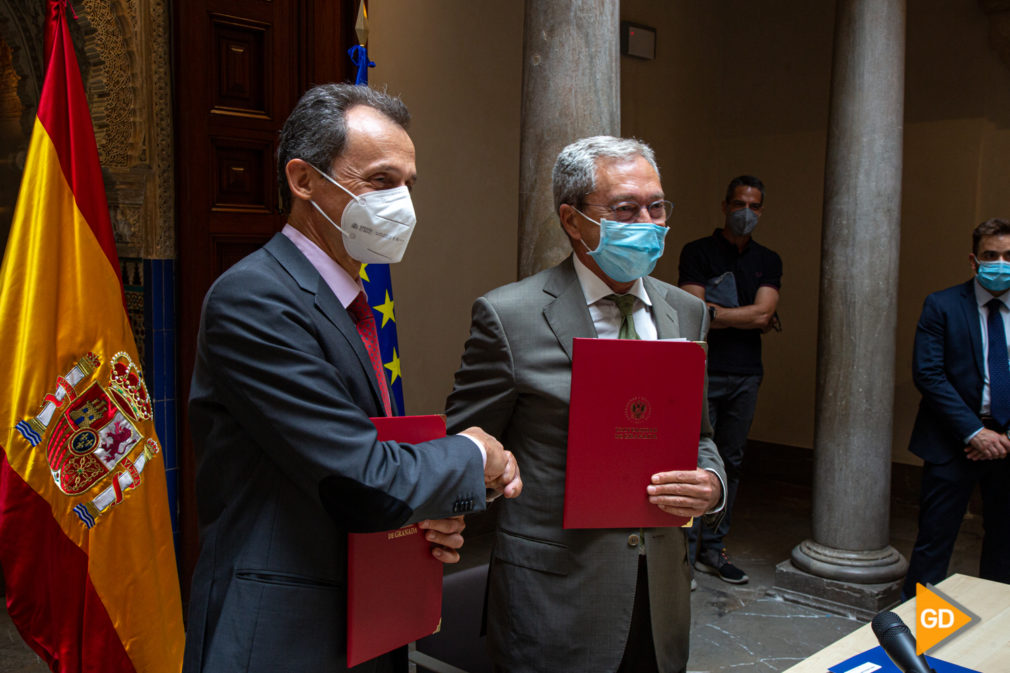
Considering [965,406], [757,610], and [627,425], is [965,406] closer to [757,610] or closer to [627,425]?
[757,610]

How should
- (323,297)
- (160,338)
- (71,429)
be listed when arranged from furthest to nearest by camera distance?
(160,338)
(71,429)
(323,297)

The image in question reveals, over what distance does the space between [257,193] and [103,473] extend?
1.75 metres

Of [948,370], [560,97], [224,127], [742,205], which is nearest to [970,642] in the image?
[560,97]

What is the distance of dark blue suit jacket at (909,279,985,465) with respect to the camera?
398 cm

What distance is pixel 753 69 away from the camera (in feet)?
23.9

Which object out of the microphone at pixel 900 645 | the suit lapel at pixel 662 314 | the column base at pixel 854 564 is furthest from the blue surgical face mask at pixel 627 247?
the column base at pixel 854 564

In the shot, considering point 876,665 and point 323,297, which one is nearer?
point 323,297

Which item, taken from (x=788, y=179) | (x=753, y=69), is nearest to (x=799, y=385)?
(x=788, y=179)

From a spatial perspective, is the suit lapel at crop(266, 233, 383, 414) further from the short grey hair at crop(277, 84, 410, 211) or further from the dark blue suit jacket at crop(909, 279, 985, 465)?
the dark blue suit jacket at crop(909, 279, 985, 465)

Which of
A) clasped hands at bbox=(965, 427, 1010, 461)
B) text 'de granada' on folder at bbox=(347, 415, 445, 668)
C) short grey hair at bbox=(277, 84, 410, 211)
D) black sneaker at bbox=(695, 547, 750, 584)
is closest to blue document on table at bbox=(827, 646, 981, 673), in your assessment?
text 'de granada' on folder at bbox=(347, 415, 445, 668)

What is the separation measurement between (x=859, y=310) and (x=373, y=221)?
357cm

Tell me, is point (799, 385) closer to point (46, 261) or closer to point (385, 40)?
point (385, 40)

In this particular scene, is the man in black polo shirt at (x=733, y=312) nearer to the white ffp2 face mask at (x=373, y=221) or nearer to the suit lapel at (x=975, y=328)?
the suit lapel at (x=975, y=328)

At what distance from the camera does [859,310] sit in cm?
443
